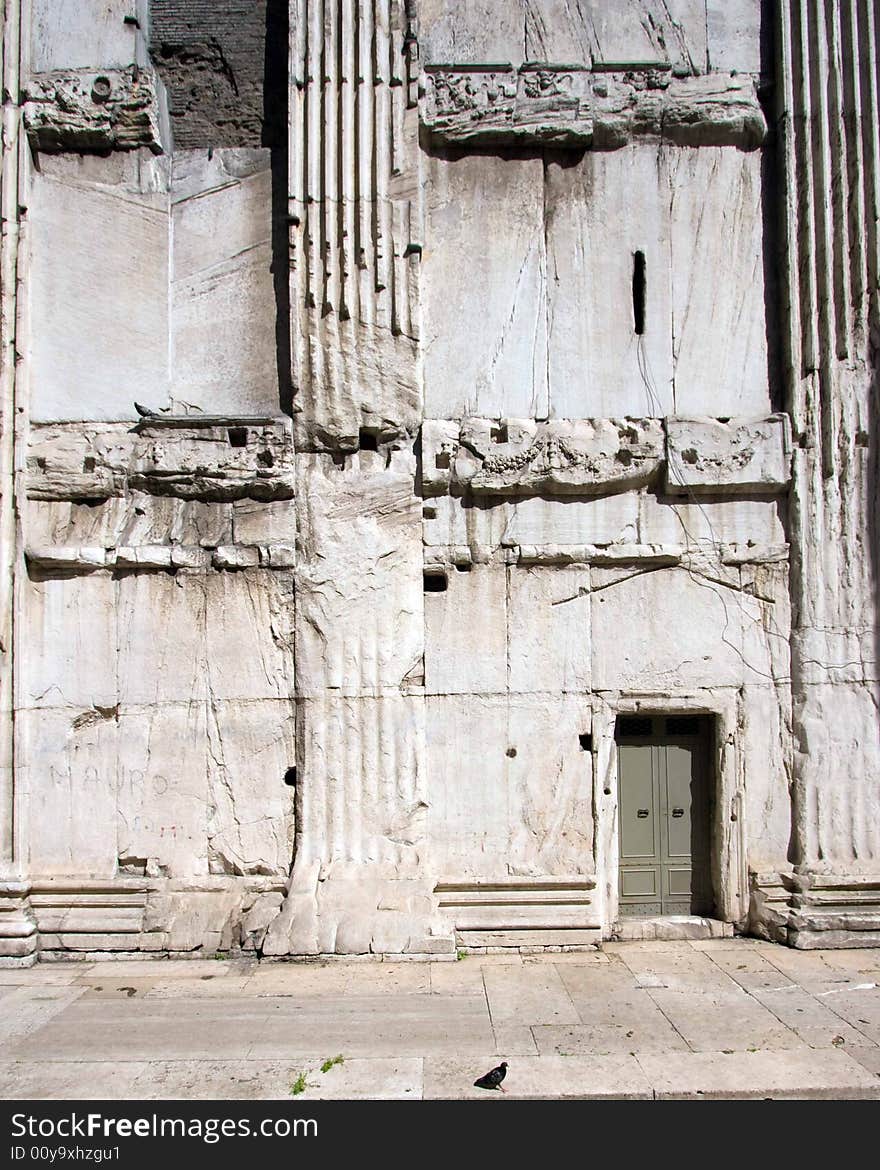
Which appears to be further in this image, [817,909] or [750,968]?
[817,909]

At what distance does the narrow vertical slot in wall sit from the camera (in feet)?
22.6

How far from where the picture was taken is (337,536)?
6.60 m

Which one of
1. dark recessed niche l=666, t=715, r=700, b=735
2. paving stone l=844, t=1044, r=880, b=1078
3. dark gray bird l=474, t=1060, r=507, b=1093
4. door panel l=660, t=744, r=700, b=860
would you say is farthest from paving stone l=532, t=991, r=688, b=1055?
dark recessed niche l=666, t=715, r=700, b=735

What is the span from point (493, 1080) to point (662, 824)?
9.53 ft

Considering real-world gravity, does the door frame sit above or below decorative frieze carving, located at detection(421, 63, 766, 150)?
below

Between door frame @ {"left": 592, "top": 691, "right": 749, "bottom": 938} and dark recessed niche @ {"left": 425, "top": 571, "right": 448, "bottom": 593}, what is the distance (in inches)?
56.9

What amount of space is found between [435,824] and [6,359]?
4.85m

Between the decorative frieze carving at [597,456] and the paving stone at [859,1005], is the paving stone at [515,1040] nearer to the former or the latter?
the paving stone at [859,1005]

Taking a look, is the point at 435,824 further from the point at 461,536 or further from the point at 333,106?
the point at 333,106

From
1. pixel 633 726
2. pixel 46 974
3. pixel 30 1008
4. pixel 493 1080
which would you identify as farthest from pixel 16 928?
pixel 633 726

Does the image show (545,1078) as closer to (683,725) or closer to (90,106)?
(683,725)

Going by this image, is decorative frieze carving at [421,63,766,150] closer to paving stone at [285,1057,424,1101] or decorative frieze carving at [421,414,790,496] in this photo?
decorative frieze carving at [421,414,790,496]

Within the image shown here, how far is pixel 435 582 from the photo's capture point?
21.9ft

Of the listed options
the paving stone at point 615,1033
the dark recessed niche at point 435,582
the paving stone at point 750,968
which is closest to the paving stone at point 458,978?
the paving stone at point 615,1033
